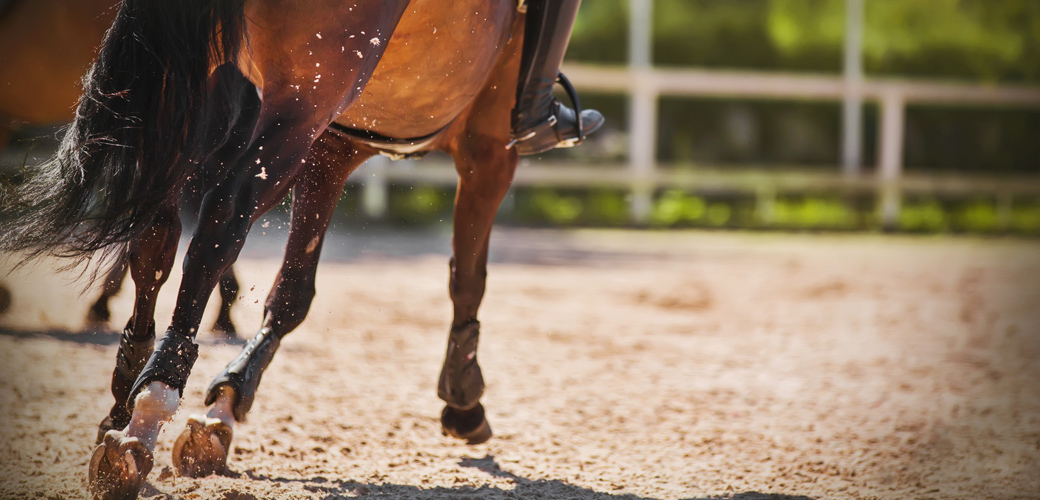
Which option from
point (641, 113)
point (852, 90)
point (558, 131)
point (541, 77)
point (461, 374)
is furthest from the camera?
point (852, 90)

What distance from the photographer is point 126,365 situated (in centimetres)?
238

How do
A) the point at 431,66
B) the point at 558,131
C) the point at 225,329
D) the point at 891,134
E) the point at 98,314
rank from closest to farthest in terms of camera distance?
the point at 431,66, the point at 558,131, the point at 225,329, the point at 98,314, the point at 891,134

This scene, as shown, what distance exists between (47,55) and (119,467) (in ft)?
4.02

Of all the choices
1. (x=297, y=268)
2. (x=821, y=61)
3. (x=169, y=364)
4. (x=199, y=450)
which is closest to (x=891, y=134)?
(x=821, y=61)

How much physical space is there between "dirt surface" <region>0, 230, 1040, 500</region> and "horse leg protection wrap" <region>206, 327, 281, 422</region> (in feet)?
0.61

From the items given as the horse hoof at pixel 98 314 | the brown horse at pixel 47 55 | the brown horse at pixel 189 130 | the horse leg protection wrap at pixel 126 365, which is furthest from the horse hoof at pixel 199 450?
→ the horse hoof at pixel 98 314

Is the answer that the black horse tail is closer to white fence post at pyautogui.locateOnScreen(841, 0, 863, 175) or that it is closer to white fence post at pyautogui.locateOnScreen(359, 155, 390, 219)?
white fence post at pyautogui.locateOnScreen(359, 155, 390, 219)

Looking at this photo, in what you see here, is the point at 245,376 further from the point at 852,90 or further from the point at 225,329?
the point at 852,90

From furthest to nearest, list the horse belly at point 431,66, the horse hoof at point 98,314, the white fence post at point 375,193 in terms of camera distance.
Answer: the white fence post at point 375,193 → the horse hoof at point 98,314 → the horse belly at point 431,66

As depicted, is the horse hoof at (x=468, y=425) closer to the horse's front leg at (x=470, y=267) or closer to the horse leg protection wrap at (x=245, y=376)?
the horse's front leg at (x=470, y=267)

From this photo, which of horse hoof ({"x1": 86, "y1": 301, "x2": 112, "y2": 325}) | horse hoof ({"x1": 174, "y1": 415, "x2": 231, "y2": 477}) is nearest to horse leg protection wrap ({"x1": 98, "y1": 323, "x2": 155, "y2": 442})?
horse hoof ({"x1": 174, "y1": 415, "x2": 231, "y2": 477})

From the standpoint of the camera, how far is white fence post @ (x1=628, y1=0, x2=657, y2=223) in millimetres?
13250

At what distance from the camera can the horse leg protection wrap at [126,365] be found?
2367mm

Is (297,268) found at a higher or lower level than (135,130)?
lower
